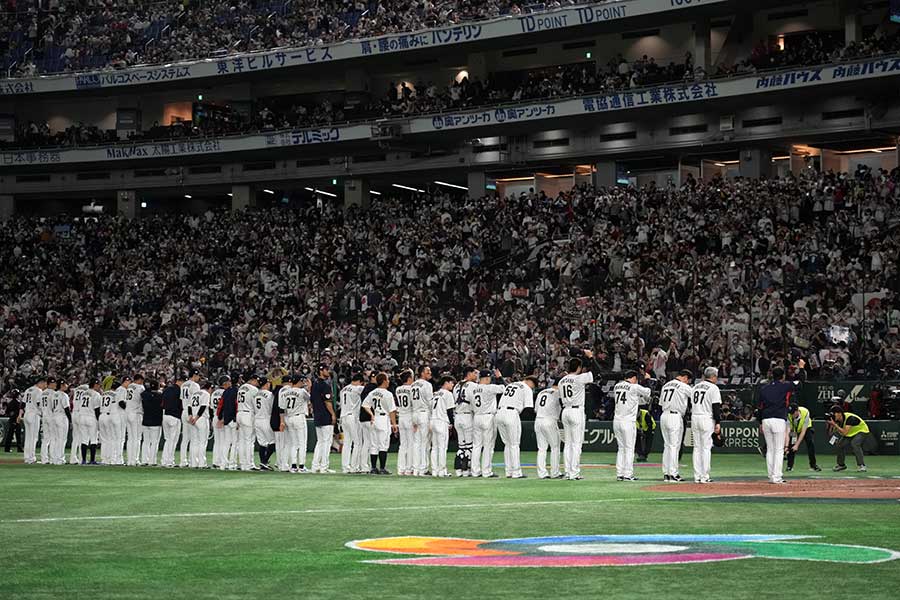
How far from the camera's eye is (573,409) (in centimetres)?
2008

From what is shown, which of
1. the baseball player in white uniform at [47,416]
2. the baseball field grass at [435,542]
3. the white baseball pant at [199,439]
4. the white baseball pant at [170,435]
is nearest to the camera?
the baseball field grass at [435,542]

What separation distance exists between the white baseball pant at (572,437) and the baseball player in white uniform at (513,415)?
2.57ft

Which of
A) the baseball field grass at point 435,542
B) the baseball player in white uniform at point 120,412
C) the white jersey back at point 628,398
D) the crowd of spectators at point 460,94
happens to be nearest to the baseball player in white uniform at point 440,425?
the baseball field grass at point 435,542

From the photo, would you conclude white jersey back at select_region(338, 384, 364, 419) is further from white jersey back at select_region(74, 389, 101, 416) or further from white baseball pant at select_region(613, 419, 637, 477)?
white jersey back at select_region(74, 389, 101, 416)

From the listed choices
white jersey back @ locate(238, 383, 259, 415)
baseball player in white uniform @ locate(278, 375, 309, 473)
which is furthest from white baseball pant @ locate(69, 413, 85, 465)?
baseball player in white uniform @ locate(278, 375, 309, 473)

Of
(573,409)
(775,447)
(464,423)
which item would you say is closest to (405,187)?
(464,423)

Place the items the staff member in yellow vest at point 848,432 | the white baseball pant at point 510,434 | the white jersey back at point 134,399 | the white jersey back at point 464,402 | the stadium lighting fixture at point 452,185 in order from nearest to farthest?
the white baseball pant at point 510,434 < the white jersey back at point 464,402 < the staff member in yellow vest at point 848,432 < the white jersey back at point 134,399 < the stadium lighting fixture at point 452,185

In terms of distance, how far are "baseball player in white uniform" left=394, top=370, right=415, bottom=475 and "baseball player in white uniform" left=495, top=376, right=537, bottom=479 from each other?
197 cm

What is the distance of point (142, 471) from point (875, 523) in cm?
1552

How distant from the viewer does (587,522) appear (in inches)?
523

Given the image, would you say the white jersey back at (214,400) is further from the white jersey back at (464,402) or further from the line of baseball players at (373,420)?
the white jersey back at (464,402)

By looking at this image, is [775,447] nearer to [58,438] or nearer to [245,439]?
[245,439]

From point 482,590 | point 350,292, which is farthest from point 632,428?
point 350,292

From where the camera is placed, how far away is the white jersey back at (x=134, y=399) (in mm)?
26547
